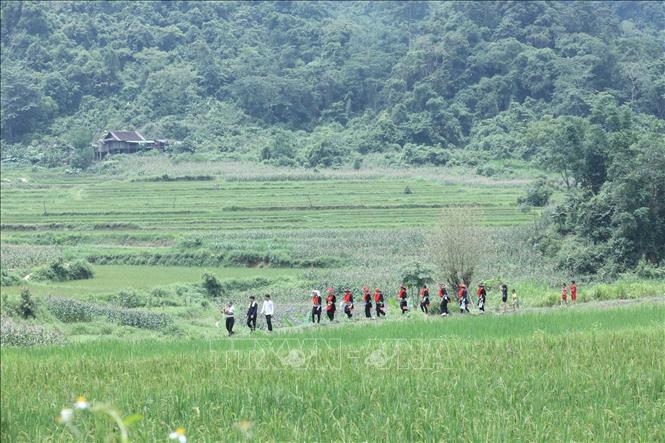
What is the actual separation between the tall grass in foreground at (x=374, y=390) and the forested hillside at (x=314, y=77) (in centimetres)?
4176

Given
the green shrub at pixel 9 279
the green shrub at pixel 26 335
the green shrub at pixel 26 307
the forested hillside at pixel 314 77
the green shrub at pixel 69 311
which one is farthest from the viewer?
the forested hillside at pixel 314 77

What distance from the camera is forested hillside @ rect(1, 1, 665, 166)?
62062mm

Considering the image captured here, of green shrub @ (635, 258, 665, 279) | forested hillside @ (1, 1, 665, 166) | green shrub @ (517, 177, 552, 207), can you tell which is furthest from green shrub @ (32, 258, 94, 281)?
forested hillside @ (1, 1, 665, 166)

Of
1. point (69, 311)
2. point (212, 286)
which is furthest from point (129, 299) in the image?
point (69, 311)

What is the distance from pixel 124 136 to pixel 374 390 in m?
56.5

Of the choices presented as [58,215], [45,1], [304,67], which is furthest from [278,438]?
[45,1]

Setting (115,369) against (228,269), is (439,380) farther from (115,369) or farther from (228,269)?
(228,269)

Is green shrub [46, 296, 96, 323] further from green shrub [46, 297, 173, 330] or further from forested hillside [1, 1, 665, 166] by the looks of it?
forested hillside [1, 1, 665, 166]

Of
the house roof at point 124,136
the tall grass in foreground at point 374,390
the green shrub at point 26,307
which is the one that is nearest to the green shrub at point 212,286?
the green shrub at point 26,307

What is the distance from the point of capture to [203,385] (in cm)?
992

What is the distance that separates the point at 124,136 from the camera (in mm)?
63875

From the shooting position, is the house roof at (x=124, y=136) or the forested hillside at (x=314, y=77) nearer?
the forested hillside at (x=314, y=77)

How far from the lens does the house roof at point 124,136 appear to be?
63.0 m

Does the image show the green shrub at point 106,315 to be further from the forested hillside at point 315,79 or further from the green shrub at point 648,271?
the forested hillside at point 315,79
